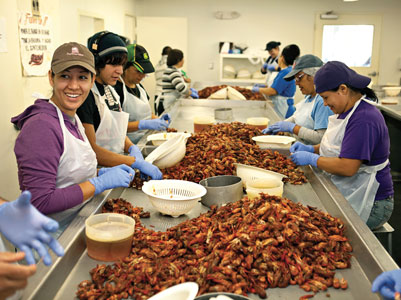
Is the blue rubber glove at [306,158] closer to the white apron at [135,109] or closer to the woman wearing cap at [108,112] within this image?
the woman wearing cap at [108,112]

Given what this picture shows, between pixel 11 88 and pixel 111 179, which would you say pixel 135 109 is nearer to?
pixel 11 88

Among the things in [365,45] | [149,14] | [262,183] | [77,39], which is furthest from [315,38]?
[262,183]

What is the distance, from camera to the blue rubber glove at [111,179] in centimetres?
187

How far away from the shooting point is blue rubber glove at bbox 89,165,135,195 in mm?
1874

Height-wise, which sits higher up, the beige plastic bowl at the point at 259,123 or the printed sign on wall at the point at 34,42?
the printed sign on wall at the point at 34,42

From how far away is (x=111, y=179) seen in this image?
1.91 metres

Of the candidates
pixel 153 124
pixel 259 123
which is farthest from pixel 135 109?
pixel 259 123

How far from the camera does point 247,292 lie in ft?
4.47

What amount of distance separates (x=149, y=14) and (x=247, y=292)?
9.32 meters

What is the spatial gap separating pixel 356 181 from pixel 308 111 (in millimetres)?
1109

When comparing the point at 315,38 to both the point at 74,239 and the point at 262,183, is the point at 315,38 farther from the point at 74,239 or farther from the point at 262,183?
the point at 74,239

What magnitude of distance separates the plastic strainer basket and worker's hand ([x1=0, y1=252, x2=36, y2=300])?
818mm

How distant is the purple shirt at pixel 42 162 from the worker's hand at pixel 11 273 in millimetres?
580

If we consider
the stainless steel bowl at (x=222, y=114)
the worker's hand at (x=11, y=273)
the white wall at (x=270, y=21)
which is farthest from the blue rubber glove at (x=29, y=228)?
the white wall at (x=270, y=21)
